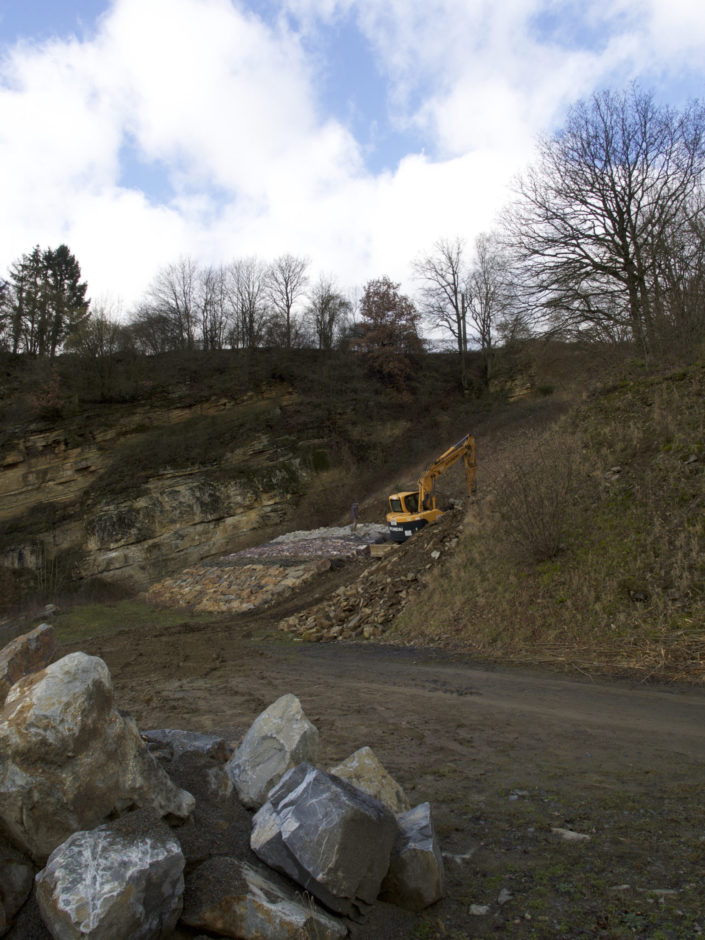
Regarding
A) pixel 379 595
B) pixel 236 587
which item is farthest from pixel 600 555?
pixel 236 587

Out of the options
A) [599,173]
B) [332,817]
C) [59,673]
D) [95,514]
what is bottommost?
[332,817]

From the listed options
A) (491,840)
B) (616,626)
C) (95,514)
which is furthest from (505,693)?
(95,514)

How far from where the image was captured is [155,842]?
280cm

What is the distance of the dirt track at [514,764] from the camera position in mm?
3105

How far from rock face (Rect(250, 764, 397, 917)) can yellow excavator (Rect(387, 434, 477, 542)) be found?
1620 centimetres

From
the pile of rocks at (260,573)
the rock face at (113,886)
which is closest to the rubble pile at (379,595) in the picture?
the pile of rocks at (260,573)

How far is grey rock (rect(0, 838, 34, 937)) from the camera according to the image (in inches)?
108

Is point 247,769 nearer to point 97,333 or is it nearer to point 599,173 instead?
point 599,173

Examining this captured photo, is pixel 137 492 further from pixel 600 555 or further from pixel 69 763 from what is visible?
pixel 69 763

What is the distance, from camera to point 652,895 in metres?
3.14

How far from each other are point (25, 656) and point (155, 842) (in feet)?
7.61

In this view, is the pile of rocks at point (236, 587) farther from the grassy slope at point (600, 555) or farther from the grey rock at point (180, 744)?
the grey rock at point (180, 744)

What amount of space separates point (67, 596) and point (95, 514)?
16.0ft

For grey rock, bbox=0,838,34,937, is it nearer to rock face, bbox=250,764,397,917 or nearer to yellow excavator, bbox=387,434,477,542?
rock face, bbox=250,764,397,917
